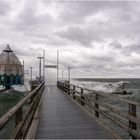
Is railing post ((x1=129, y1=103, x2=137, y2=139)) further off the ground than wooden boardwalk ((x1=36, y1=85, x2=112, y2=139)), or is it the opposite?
railing post ((x1=129, y1=103, x2=137, y2=139))

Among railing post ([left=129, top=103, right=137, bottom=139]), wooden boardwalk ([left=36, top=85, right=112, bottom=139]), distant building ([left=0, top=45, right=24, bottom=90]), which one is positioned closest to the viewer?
railing post ([left=129, top=103, right=137, bottom=139])

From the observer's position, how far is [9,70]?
6412 centimetres

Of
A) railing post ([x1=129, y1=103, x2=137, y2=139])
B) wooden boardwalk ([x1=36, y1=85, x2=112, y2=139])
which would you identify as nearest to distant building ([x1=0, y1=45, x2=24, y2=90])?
wooden boardwalk ([x1=36, y1=85, x2=112, y2=139])

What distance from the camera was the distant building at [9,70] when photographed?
62.7m

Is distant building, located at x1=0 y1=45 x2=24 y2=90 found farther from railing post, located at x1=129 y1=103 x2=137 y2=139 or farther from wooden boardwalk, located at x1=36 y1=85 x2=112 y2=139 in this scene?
railing post, located at x1=129 y1=103 x2=137 y2=139

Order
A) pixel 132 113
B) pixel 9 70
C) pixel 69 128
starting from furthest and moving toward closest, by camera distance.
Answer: pixel 9 70, pixel 69 128, pixel 132 113

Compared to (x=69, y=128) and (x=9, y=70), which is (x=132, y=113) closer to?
(x=69, y=128)

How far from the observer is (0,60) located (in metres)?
65.9

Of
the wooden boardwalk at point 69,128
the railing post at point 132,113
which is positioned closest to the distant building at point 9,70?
the wooden boardwalk at point 69,128

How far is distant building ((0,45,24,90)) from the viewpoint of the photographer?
62694 millimetres

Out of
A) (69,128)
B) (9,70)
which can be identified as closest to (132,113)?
(69,128)

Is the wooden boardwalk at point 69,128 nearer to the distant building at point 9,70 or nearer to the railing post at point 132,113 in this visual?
the railing post at point 132,113

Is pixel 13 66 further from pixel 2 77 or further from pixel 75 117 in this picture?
pixel 75 117

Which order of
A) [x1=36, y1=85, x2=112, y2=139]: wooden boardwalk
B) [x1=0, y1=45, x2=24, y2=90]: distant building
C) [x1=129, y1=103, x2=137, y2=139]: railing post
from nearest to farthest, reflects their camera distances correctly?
[x1=129, y1=103, x2=137, y2=139]: railing post
[x1=36, y1=85, x2=112, y2=139]: wooden boardwalk
[x1=0, y1=45, x2=24, y2=90]: distant building
